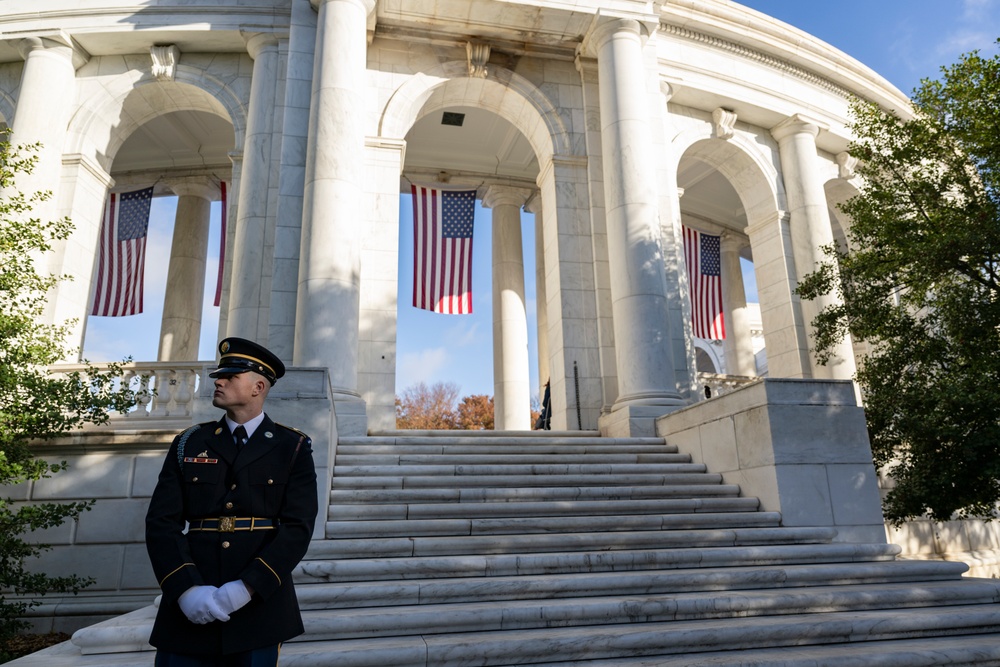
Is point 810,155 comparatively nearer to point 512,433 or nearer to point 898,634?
point 512,433

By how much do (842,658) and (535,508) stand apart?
5.25 m

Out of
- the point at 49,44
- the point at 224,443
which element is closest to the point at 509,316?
the point at 49,44

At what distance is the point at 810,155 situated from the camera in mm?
24641

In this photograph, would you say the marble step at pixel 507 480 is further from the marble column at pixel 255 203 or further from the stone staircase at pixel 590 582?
the marble column at pixel 255 203

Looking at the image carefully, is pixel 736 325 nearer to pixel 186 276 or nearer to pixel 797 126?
pixel 797 126

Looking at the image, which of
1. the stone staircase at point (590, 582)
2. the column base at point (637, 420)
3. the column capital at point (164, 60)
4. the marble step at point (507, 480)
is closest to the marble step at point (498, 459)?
the stone staircase at point (590, 582)

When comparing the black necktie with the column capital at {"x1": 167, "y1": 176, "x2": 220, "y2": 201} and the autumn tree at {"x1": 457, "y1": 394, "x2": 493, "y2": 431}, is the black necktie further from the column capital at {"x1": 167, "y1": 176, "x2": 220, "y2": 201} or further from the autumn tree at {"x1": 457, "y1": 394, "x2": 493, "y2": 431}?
the autumn tree at {"x1": 457, "y1": 394, "x2": 493, "y2": 431}

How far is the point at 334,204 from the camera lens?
15.9 m

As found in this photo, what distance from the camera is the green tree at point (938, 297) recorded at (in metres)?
12.2

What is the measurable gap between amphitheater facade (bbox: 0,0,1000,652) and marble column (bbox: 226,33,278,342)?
65 mm

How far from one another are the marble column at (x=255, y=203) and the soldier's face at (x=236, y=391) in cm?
1369

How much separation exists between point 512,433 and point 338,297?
198 inches

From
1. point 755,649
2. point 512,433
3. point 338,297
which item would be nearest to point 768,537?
point 755,649

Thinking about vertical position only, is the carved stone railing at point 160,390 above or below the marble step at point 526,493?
above
